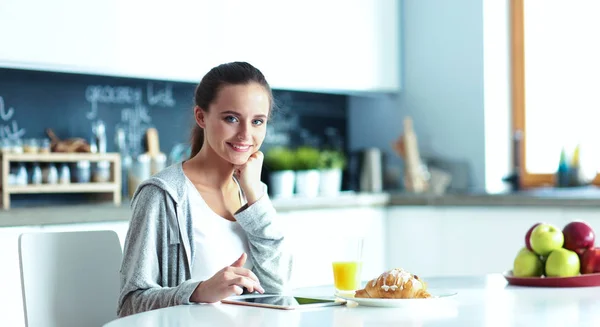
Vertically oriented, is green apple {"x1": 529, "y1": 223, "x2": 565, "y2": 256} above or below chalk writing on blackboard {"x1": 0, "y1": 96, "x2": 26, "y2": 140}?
below

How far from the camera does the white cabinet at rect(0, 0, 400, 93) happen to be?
3.06m

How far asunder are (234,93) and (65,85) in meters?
1.75

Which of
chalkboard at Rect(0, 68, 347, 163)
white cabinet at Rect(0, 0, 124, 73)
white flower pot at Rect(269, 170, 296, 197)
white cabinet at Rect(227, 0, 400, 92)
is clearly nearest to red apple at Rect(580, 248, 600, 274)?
chalkboard at Rect(0, 68, 347, 163)

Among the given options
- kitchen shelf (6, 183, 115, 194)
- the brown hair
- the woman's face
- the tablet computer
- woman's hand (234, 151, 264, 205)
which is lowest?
the tablet computer

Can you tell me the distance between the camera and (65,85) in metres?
3.52

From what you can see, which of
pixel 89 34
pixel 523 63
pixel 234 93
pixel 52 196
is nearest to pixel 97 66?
pixel 89 34

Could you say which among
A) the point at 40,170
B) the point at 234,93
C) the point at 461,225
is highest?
the point at 234,93

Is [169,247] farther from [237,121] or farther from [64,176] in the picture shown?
[64,176]

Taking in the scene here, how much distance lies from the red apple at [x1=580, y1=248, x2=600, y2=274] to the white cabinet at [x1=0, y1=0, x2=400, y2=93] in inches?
74.3

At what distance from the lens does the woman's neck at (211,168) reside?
6.56ft

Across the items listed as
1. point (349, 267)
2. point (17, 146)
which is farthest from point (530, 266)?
point (17, 146)

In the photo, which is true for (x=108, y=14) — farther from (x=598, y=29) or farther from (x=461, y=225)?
(x=598, y=29)

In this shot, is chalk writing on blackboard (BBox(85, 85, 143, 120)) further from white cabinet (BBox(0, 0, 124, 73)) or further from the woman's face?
the woman's face

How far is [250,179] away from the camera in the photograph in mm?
1967
